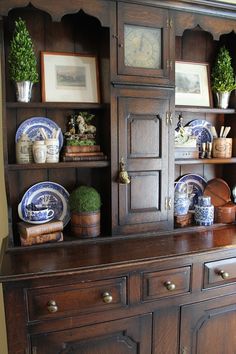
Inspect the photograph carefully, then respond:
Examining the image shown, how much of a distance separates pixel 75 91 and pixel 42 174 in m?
0.48

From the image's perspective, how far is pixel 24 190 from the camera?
67.2 inches

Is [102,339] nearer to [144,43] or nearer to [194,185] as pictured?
[194,185]

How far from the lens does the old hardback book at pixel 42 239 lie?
1532 mm

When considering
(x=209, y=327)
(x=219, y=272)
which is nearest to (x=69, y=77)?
(x=219, y=272)

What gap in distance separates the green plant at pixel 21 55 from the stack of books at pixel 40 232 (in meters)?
0.71

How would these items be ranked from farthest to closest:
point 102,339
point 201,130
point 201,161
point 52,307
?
point 201,130
point 201,161
point 102,339
point 52,307

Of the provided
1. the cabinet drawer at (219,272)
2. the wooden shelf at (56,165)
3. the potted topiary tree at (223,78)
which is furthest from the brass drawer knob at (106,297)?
the potted topiary tree at (223,78)

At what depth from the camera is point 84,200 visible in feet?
5.31

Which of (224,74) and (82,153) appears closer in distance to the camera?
(82,153)

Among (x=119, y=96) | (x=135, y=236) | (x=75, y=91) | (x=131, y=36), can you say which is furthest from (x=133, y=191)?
(x=131, y=36)

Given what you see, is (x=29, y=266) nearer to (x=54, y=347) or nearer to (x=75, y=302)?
(x=75, y=302)

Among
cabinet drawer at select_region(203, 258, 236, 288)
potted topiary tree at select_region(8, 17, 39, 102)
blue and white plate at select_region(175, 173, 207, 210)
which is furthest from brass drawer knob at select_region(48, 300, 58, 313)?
blue and white plate at select_region(175, 173, 207, 210)

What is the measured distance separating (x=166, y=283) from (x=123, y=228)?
370 millimetres

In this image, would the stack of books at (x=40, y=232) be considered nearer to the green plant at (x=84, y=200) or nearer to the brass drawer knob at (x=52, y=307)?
the green plant at (x=84, y=200)
